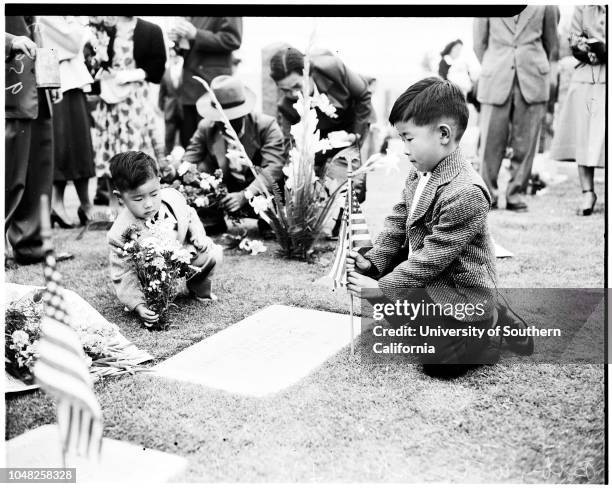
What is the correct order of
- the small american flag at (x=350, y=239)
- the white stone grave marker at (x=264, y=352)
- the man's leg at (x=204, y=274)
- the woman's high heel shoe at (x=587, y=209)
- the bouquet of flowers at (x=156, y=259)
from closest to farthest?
the white stone grave marker at (x=264, y=352)
the small american flag at (x=350, y=239)
the bouquet of flowers at (x=156, y=259)
the man's leg at (x=204, y=274)
the woman's high heel shoe at (x=587, y=209)

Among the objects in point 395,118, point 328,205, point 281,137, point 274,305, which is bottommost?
point 274,305

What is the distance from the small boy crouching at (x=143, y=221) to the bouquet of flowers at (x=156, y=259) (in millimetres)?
44

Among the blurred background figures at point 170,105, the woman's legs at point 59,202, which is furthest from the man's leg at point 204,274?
the blurred background figures at point 170,105

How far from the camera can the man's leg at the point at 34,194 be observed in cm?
365

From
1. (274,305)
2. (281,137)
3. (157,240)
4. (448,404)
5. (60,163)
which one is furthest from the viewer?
(60,163)

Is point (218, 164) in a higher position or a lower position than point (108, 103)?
lower

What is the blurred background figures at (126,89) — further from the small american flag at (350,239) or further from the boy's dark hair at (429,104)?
the boy's dark hair at (429,104)

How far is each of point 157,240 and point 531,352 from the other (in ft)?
4.81

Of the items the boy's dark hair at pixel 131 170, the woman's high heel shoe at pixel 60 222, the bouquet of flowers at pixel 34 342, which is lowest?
the woman's high heel shoe at pixel 60 222

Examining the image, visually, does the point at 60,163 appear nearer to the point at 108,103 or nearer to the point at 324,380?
the point at 108,103

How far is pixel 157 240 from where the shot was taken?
8.97 ft

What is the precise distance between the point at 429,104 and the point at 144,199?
1.21 m

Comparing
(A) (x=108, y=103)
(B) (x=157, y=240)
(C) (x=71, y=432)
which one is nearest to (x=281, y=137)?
(A) (x=108, y=103)

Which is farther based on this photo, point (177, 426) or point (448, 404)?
point (448, 404)
